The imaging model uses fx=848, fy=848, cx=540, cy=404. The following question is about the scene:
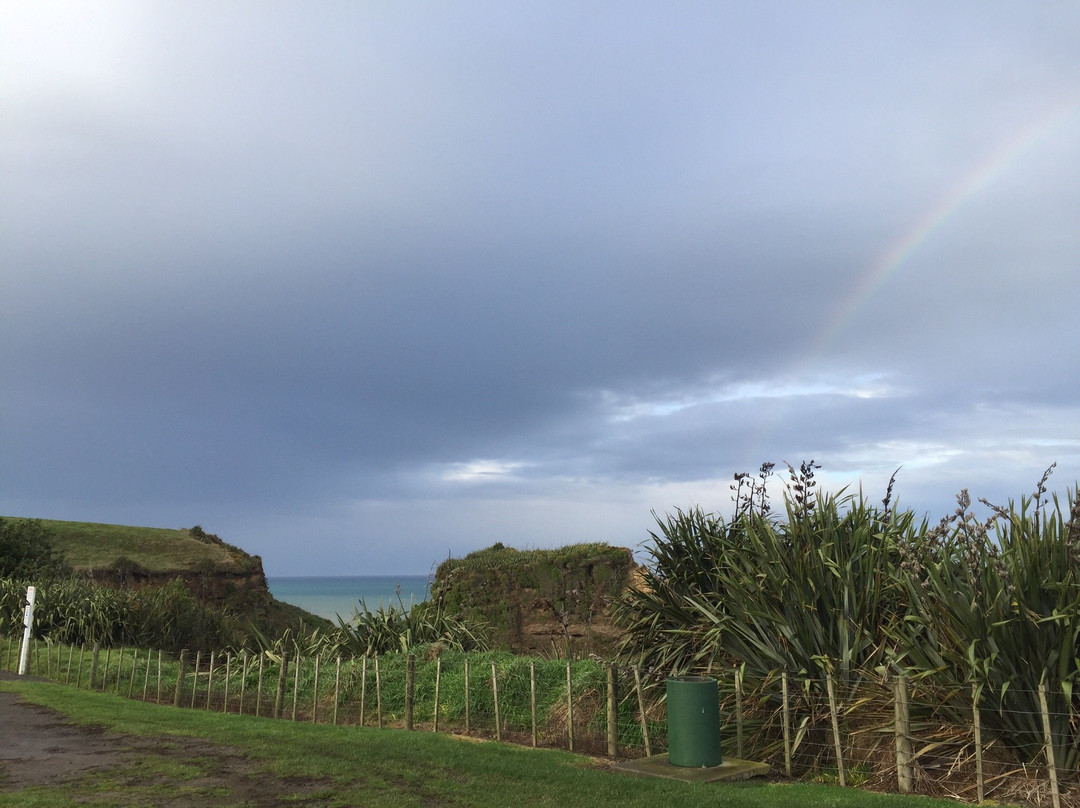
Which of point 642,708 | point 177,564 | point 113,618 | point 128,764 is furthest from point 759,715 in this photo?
point 177,564

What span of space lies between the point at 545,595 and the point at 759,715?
12696mm

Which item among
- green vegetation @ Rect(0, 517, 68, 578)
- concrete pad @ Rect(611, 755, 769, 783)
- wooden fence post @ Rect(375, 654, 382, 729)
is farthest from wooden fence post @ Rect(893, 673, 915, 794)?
green vegetation @ Rect(0, 517, 68, 578)

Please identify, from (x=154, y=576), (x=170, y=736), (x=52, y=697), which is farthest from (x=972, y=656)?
(x=154, y=576)

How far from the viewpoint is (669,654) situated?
43.8 feet

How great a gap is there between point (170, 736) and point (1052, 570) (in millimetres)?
12426

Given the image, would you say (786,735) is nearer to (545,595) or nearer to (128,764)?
(128,764)

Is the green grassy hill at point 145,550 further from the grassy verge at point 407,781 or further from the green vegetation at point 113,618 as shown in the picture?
the grassy verge at point 407,781

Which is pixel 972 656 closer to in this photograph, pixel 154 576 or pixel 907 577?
pixel 907 577

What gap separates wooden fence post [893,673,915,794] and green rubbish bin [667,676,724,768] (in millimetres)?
2055

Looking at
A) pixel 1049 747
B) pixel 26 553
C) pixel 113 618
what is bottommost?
pixel 1049 747

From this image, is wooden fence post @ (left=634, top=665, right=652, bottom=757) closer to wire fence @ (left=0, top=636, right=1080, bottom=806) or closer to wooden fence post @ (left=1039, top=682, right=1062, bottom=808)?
wire fence @ (left=0, top=636, right=1080, bottom=806)

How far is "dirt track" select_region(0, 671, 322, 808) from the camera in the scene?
905 centimetres

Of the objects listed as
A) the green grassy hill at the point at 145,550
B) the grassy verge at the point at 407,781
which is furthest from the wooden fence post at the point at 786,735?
the green grassy hill at the point at 145,550

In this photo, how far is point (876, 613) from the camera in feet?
37.4
